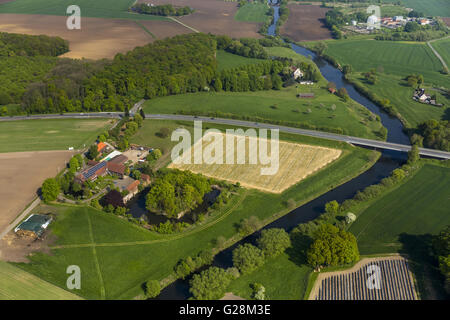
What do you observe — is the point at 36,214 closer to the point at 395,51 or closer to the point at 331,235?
the point at 331,235

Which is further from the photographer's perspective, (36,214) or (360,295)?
(36,214)

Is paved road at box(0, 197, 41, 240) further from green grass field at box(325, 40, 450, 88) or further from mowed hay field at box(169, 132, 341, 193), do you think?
green grass field at box(325, 40, 450, 88)

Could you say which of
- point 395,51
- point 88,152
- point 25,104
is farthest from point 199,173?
point 395,51

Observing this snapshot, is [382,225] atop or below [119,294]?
atop

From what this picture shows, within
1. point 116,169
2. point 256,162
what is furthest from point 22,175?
point 256,162

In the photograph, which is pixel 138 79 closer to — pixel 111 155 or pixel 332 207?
pixel 111 155

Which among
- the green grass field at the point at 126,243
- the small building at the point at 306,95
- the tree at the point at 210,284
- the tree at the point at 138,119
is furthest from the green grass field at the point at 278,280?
the small building at the point at 306,95
